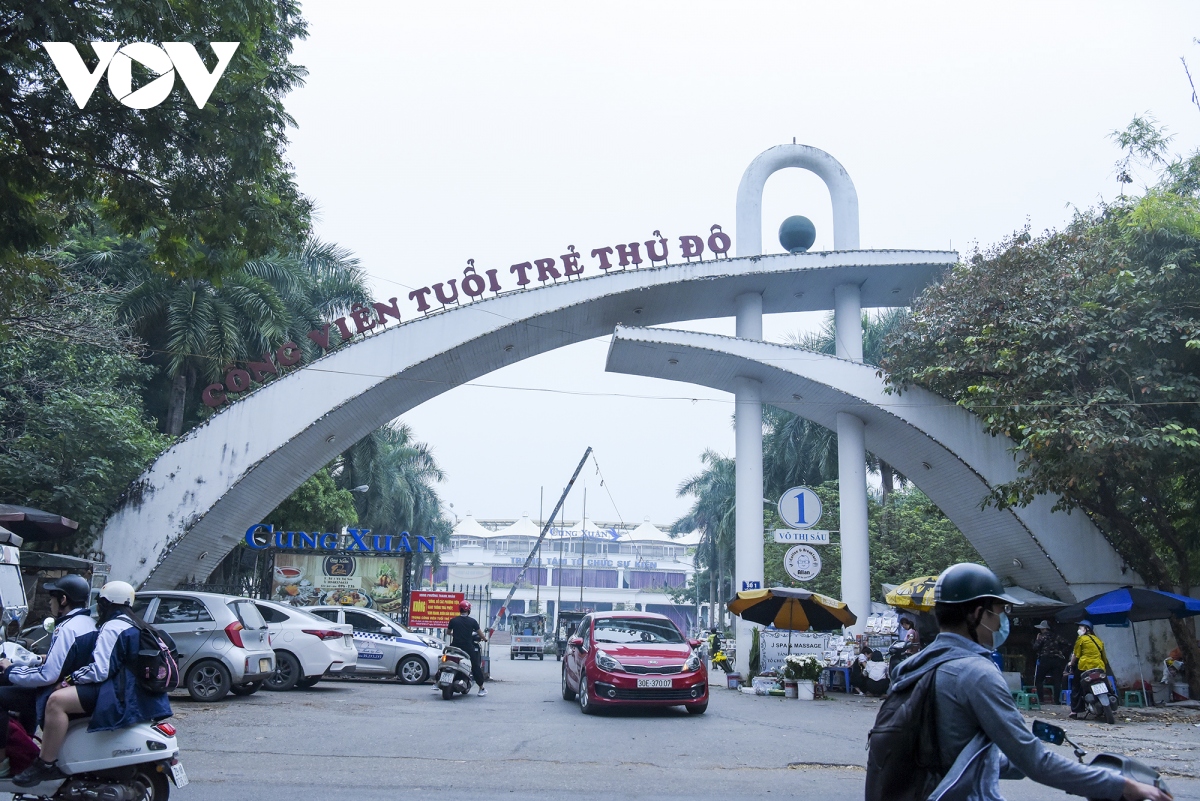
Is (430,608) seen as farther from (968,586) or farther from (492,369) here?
(968,586)

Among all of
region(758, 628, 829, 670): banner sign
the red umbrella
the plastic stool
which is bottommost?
the plastic stool

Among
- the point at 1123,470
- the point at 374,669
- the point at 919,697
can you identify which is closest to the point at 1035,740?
the point at 919,697

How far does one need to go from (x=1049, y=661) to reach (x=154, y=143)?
18.0 meters

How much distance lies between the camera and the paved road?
7.79m

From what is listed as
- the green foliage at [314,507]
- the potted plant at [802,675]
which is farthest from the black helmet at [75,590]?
the green foliage at [314,507]

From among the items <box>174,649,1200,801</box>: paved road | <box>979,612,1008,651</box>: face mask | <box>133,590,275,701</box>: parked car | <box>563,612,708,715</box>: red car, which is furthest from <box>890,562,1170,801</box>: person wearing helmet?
<box>133,590,275,701</box>: parked car

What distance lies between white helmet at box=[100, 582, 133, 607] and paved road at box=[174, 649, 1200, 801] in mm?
1980

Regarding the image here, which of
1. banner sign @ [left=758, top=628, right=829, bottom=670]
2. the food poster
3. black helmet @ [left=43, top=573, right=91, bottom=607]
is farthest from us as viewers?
the food poster

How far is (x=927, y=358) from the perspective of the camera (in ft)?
71.6

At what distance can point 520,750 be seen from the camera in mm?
9945

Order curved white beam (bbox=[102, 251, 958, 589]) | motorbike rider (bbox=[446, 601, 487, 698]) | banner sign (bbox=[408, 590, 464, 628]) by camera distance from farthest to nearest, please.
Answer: banner sign (bbox=[408, 590, 464, 628]) < curved white beam (bbox=[102, 251, 958, 589]) < motorbike rider (bbox=[446, 601, 487, 698])

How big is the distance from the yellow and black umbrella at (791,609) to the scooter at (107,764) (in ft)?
49.7

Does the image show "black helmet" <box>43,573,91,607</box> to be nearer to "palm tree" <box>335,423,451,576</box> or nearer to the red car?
the red car

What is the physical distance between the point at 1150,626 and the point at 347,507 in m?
25.7
